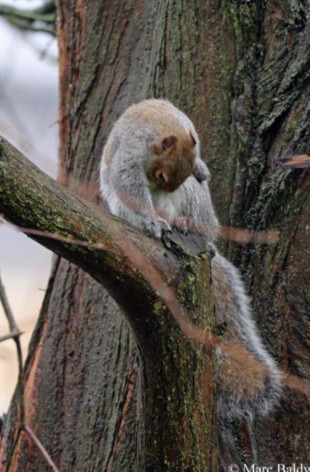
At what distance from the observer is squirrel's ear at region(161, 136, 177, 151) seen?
9.74 feet

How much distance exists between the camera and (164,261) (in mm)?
2299

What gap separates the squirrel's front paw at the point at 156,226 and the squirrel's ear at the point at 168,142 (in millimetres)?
320

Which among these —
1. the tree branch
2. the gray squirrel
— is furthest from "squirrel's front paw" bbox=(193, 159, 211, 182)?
the tree branch

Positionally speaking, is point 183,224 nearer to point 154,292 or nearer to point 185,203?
point 185,203

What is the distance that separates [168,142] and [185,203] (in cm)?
22

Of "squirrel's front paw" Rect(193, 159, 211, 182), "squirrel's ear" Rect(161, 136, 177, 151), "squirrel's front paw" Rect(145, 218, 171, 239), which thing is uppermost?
"squirrel's ear" Rect(161, 136, 177, 151)

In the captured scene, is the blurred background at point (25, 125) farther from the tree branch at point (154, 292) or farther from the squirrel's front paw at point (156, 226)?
the squirrel's front paw at point (156, 226)

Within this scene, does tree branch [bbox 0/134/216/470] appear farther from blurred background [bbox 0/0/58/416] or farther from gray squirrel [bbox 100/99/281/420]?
gray squirrel [bbox 100/99/281/420]

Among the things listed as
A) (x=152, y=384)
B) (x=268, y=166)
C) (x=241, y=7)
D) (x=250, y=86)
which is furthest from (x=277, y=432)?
(x=241, y=7)

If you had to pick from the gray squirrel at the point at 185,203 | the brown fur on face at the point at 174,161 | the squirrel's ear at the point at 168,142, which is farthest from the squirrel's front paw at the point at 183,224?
the squirrel's ear at the point at 168,142

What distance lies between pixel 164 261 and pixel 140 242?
79mm

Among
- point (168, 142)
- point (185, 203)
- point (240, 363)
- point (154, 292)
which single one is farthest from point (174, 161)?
point (154, 292)

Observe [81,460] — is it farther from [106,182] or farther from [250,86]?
[250,86]

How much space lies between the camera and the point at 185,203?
3072 millimetres
